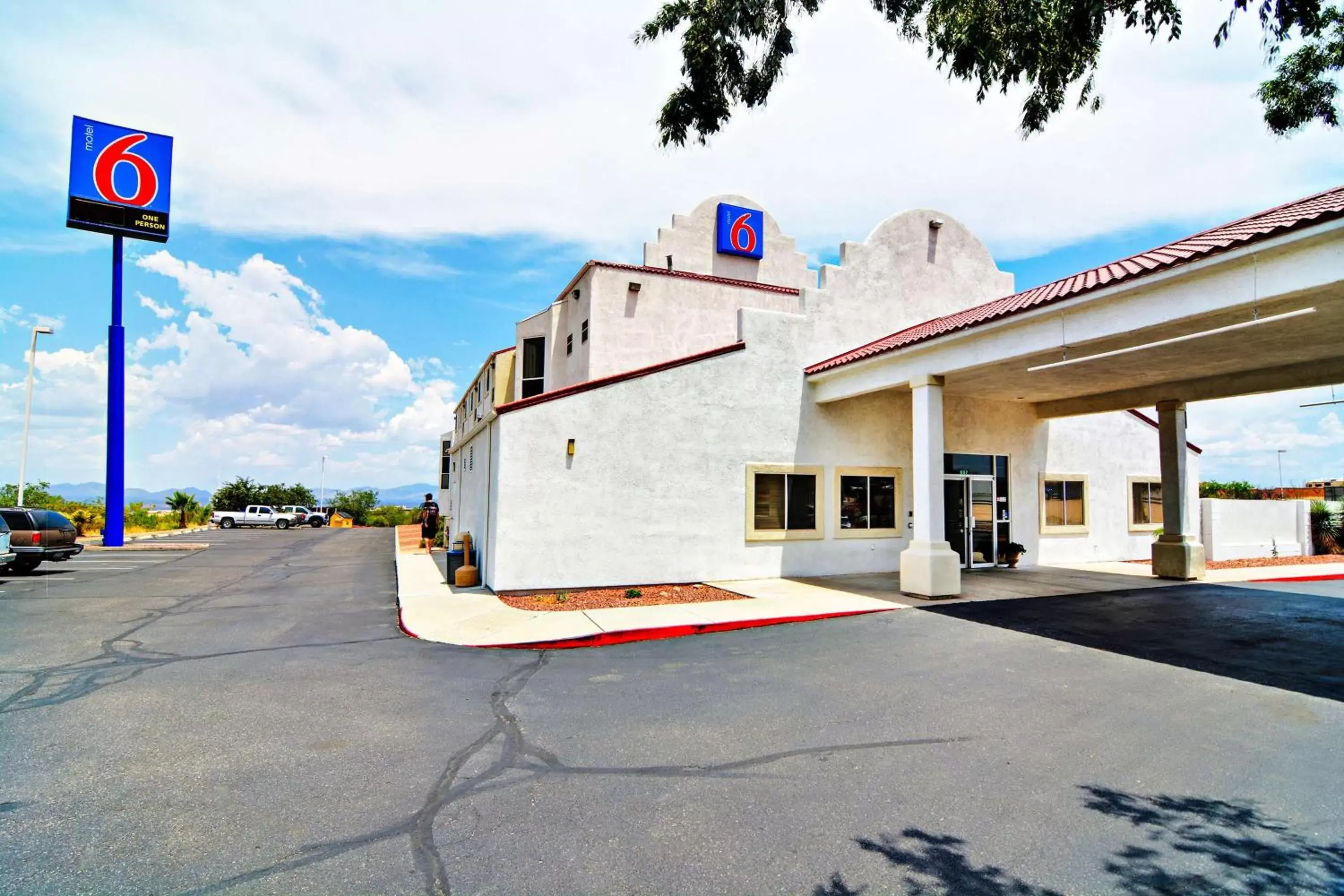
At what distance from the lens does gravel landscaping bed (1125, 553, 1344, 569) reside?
19094 millimetres

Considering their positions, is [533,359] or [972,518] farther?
[533,359]

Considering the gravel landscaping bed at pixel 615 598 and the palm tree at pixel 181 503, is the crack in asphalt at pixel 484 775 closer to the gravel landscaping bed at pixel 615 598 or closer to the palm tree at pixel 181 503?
the gravel landscaping bed at pixel 615 598

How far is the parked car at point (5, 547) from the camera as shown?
51.8 feet

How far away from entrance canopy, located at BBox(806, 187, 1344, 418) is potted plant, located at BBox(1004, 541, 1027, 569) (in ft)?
12.5

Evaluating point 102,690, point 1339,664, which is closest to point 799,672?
point 1339,664

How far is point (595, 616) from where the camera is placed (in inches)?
422

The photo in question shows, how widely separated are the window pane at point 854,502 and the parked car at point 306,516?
1851 inches

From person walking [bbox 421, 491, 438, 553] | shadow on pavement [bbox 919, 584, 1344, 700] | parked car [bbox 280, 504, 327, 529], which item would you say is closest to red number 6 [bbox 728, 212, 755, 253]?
person walking [bbox 421, 491, 438, 553]

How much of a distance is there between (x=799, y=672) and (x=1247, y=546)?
20705mm

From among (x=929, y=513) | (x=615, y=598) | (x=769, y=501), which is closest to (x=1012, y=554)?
(x=929, y=513)

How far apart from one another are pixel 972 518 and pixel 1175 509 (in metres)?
4.52

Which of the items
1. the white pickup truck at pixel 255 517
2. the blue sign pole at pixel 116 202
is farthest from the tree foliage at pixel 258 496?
the blue sign pole at pixel 116 202

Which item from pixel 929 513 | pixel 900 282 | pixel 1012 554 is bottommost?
pixel 1012 554

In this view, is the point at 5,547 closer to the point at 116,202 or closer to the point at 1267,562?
the point at 116,202
